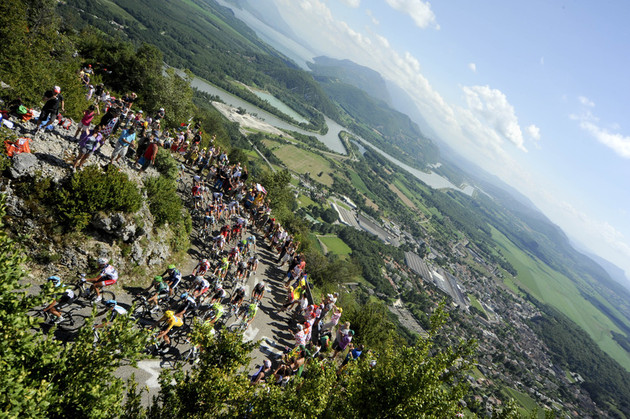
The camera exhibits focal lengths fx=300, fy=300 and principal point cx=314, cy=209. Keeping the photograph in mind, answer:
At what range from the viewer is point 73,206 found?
12.5 m

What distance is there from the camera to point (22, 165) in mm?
11875

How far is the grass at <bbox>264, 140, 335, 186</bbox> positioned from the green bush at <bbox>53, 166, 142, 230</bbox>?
134478 mm

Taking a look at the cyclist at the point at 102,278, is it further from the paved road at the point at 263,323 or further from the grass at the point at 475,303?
the grass at the point at 475,303

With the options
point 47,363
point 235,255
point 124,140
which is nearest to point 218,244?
point 235,255

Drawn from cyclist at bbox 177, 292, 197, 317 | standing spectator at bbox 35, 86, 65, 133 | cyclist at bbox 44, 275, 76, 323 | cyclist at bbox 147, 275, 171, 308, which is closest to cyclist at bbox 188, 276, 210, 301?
cyclist at bbox 177, 292, 197, 317

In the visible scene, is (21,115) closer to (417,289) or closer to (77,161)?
(77,161)

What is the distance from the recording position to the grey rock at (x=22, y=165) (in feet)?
38.3

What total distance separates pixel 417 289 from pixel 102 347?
412 ft

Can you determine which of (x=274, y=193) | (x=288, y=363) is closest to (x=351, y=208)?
(x=274, y=193)

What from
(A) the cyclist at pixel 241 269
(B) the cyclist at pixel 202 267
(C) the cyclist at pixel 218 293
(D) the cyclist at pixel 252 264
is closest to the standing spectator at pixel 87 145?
(B) the cyclist at pixel 202 267

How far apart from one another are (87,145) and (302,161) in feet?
516

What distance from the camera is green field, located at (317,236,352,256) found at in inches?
4110

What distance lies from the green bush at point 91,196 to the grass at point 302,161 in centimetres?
13448

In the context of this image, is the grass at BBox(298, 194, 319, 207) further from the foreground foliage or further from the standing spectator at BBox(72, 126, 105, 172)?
the foreground foliage
